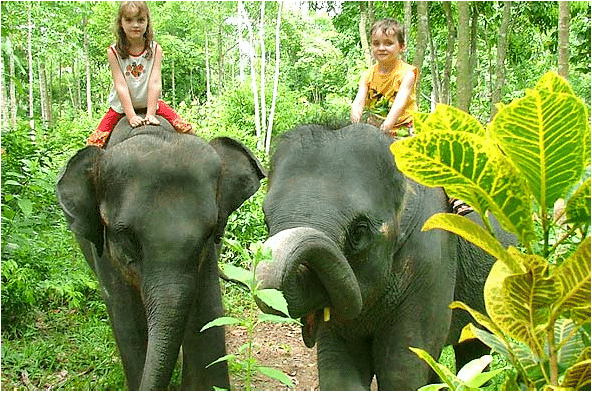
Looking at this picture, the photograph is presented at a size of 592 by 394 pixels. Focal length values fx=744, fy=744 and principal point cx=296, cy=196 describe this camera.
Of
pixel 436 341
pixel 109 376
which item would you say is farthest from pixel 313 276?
pixel 109 376

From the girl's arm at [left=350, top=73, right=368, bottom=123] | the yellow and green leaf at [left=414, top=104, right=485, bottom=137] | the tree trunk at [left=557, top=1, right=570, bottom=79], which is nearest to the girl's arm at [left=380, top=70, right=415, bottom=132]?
the girl's arm at [left=350, top=73, right=368, bottom=123]

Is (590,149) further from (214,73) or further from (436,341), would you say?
(214,73)

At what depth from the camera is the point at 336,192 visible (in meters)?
2.52

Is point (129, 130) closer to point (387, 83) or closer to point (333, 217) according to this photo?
point (387, 83)

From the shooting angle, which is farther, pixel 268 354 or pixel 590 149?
pixel 268 354

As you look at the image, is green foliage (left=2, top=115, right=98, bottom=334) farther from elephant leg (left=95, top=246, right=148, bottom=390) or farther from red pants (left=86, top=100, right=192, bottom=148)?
elephant leg (left=95, top=246, right=148, bottom=390)

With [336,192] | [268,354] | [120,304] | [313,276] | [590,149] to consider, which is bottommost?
[268,354]

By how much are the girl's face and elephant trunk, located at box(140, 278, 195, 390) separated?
1.57 meters

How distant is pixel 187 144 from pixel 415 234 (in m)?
1.19

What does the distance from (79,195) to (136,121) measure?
24.4 inches

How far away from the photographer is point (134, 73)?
4090mm

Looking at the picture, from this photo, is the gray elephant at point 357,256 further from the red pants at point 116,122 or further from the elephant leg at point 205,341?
the red pants at point 116,122

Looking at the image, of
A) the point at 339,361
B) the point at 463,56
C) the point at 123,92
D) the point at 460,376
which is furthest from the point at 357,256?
Result: the point at 463,56

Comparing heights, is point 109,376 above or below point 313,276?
below
